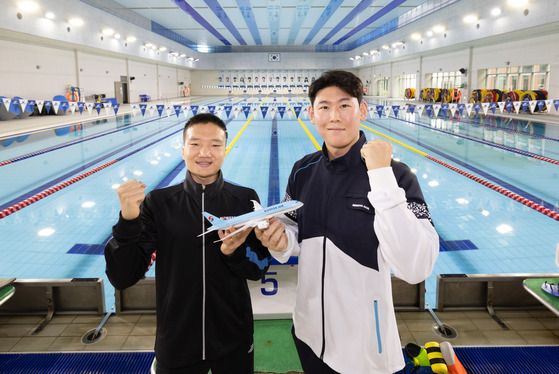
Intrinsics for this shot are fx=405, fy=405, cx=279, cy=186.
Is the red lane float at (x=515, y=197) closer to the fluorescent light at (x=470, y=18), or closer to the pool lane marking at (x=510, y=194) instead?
Result: the pool lane marking at (x=510, y=194)

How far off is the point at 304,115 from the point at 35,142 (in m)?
10.7

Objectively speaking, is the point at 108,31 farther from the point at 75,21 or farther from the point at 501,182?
the point at 501,182

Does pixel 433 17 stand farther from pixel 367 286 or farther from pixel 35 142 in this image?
pixel 367 286

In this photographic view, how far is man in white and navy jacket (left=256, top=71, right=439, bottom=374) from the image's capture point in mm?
1271

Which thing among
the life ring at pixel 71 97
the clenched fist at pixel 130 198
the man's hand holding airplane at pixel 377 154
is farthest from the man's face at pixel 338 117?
the life ring at pixel 71 97

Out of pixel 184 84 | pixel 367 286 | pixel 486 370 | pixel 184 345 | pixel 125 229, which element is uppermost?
pixel 184 84

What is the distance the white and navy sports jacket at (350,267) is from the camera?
126cm

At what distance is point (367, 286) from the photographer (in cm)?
128

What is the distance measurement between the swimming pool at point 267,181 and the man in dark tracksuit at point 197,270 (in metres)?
2.06

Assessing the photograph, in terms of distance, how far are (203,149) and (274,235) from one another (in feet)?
1.56

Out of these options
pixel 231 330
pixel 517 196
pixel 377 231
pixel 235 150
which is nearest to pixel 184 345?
pixel 231 330

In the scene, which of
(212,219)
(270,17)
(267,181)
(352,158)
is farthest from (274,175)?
(270,17)

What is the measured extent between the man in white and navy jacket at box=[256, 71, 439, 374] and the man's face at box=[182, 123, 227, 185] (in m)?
0.40

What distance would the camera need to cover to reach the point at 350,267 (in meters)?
1.29
